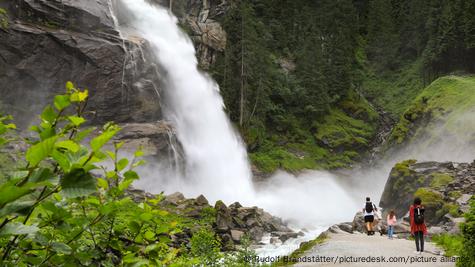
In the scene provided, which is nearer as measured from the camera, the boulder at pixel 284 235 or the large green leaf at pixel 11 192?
the large green leaf at pixel 11 192

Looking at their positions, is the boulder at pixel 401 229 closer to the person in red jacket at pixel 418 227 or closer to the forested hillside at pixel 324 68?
the person in red jacket at pixel 418 227

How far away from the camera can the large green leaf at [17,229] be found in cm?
106

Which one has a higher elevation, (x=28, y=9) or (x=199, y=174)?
(x=28, y=9)

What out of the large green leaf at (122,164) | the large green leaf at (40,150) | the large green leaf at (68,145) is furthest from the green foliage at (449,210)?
→ the large green leaf at (40,150)

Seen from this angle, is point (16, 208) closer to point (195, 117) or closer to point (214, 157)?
point (214, 157)

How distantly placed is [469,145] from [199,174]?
18.5 metres

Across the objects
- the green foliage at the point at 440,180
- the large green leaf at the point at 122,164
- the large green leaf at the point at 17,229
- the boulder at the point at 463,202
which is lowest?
the large green leaf at the point at 17,229

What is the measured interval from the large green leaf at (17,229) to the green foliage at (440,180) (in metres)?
21.7

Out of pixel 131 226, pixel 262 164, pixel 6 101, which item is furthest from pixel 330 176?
pixel 131 226

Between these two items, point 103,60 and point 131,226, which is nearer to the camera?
point 131,226

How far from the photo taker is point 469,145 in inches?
1054

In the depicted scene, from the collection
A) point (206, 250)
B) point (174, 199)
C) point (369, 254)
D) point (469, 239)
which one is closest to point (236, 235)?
point (174, 199)

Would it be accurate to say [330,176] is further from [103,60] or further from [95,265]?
[95,265]

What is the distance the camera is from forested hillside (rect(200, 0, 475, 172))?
130ft
